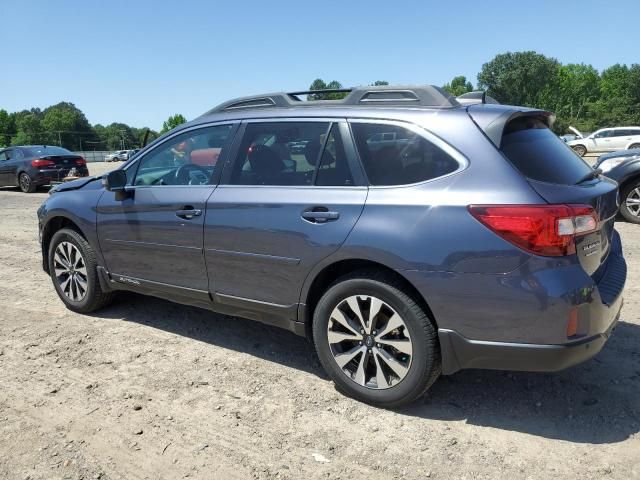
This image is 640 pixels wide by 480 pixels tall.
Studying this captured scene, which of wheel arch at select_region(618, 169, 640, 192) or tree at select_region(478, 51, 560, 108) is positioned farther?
tree at select_region(478, 51, 560, 108)

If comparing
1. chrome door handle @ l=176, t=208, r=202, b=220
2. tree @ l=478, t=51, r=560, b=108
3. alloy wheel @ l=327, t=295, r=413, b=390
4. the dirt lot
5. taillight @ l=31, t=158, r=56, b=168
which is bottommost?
the dirt lot

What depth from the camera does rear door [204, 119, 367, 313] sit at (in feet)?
10.8

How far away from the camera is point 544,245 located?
8.82ft

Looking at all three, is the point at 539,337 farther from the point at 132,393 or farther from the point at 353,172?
the point at 132,393

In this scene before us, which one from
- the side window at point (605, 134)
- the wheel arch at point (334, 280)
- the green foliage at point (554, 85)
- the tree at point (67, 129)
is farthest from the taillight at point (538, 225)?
the tree at point (67, 129)

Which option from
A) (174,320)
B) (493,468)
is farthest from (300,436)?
(174,320)

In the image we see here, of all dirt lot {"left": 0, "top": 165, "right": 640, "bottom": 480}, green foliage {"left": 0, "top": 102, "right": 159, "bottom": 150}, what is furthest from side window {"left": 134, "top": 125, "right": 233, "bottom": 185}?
green foliage {"left": 0, "top": 102, "right": 159, "bottom": 150}

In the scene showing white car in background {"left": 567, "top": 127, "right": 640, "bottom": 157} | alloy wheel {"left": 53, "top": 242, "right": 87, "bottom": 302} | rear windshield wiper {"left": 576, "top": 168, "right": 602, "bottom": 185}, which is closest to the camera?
rear windshield wiper {"left": 576, "top": 168, "right": 602, "bottom": 185}

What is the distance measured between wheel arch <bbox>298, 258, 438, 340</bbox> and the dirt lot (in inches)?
20.3

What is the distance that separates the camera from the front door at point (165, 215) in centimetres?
397

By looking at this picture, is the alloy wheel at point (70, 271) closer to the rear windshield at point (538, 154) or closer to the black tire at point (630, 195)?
the rear windshield at point (538, 154)

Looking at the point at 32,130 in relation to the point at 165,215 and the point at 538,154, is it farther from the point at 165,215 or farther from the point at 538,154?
the point at 538,154

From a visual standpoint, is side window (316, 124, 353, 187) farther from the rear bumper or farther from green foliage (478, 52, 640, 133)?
green foliage (478, 52, 640, 133)

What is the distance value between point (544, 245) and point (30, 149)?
61.0ft
